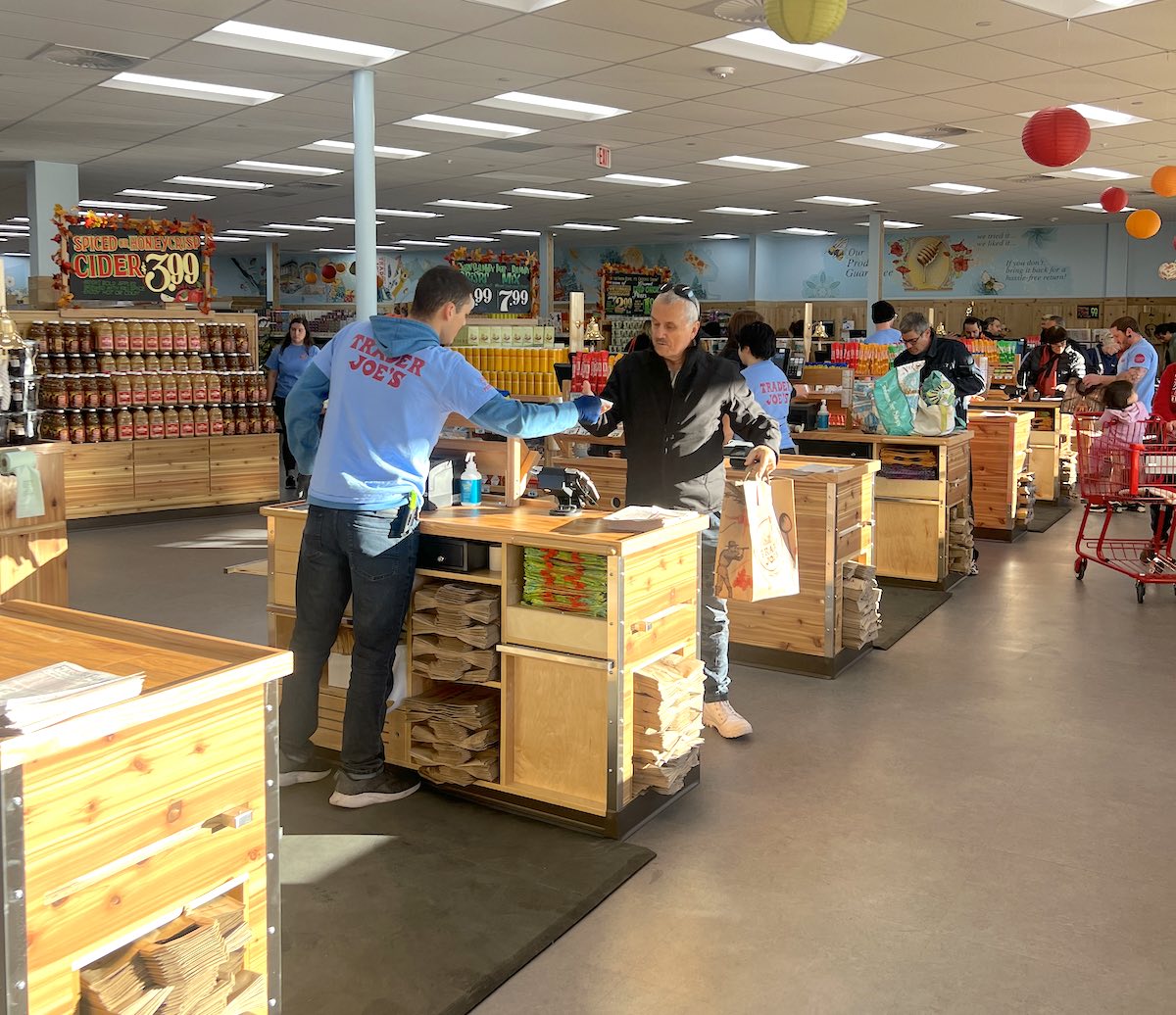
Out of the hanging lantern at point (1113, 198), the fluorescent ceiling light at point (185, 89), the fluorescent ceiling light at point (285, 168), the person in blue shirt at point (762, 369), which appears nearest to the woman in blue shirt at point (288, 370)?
the fluorescent ceiling light at point (285, 168)

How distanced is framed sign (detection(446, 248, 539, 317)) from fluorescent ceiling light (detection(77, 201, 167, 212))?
1204 centimetres

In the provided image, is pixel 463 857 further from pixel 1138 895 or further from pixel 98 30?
pixel 98 30

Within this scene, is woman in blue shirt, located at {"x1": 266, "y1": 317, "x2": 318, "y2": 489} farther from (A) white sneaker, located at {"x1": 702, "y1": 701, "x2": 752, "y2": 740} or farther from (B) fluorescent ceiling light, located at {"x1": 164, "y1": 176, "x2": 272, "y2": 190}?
Answer: (A) white sneaker, located at {"x1": 702, "y1": 701, "x2": 752, "y2": 740}

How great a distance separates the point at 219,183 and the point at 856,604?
37.8 feet

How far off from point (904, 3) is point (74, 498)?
7.46m

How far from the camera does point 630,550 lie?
→ 12.2ft

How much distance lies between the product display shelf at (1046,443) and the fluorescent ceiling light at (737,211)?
731 centimetres

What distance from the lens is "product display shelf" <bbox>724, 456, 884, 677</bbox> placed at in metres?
5.68

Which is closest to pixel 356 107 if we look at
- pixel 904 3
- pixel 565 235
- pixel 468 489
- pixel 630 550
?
pixel 904 3

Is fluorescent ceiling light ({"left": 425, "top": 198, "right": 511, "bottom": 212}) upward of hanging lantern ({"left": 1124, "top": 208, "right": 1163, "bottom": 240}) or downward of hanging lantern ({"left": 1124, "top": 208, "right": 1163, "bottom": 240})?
upward

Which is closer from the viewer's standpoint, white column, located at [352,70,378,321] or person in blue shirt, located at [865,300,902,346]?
white column, located at [352,70,378,321]

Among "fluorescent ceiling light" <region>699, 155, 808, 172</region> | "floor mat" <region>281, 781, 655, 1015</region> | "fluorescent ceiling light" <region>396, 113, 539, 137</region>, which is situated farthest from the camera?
"fluorescent ceiling light" <region>699, 155, 808, 172</region>

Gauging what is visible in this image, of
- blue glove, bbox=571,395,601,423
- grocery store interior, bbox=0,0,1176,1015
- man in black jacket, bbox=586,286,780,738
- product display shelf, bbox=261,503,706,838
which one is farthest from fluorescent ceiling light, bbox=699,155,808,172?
product display shelf, bbox=261,503,706,838

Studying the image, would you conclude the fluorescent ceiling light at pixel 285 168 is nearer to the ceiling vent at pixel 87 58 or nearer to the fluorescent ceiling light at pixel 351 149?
the fluorescent ceiling light at pixel 351 149
